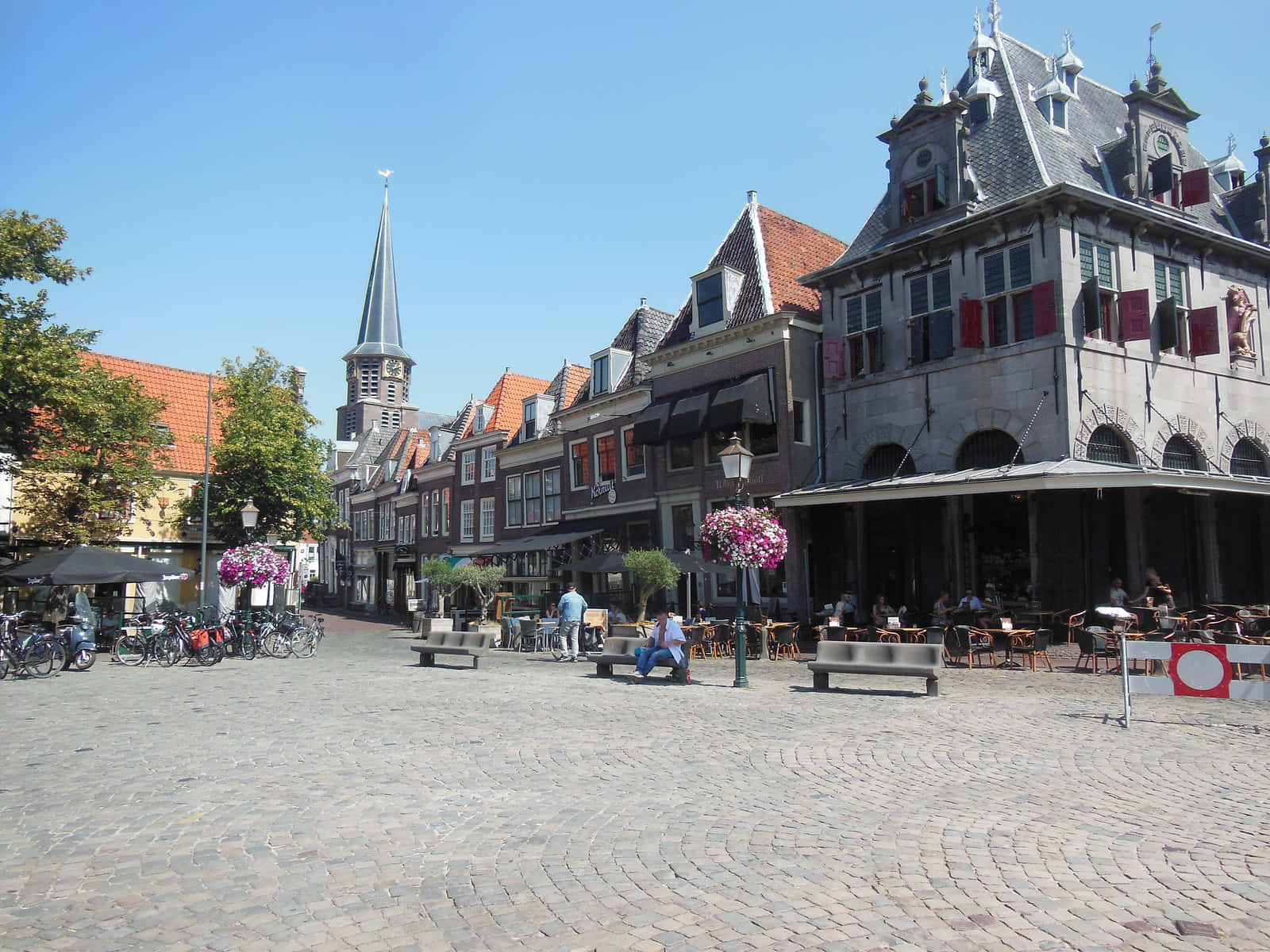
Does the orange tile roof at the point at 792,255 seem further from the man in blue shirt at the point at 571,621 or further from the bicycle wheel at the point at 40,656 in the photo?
the bicycle wheel at the point at 40,656

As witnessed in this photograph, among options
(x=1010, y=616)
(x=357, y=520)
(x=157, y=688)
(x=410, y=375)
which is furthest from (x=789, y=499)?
(x=410, y=375)

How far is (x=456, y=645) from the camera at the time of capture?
1916cm

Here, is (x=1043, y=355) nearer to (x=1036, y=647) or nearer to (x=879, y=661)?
(x=1036, y=647)

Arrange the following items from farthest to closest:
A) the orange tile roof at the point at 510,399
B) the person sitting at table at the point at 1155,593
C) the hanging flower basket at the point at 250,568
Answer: the orange tile roof at the point at 510,399 → the hanging flower basket at the point at 250,568 → the person sitting at table at the point at 1155,593

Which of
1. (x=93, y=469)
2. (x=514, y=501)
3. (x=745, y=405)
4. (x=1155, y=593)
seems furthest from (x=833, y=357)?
(x=93, y=469)

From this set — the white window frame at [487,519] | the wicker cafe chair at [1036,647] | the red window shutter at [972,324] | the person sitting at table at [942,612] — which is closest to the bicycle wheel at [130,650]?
the person sitting at table at [942,612]

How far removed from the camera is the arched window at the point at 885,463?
72.7 ft

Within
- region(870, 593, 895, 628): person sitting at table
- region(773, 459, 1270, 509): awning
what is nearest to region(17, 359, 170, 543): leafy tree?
region(773, 459, 1270, 509): awning

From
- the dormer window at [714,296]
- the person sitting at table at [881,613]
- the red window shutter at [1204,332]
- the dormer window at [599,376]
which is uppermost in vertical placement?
the dormer window at [714,296]

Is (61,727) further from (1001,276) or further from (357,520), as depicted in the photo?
(357,520)

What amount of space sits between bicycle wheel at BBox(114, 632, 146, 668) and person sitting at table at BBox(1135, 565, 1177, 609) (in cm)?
2058

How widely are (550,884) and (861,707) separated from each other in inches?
302

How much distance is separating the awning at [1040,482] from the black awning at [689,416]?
5.02m

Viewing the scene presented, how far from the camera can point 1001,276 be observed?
798 inches
